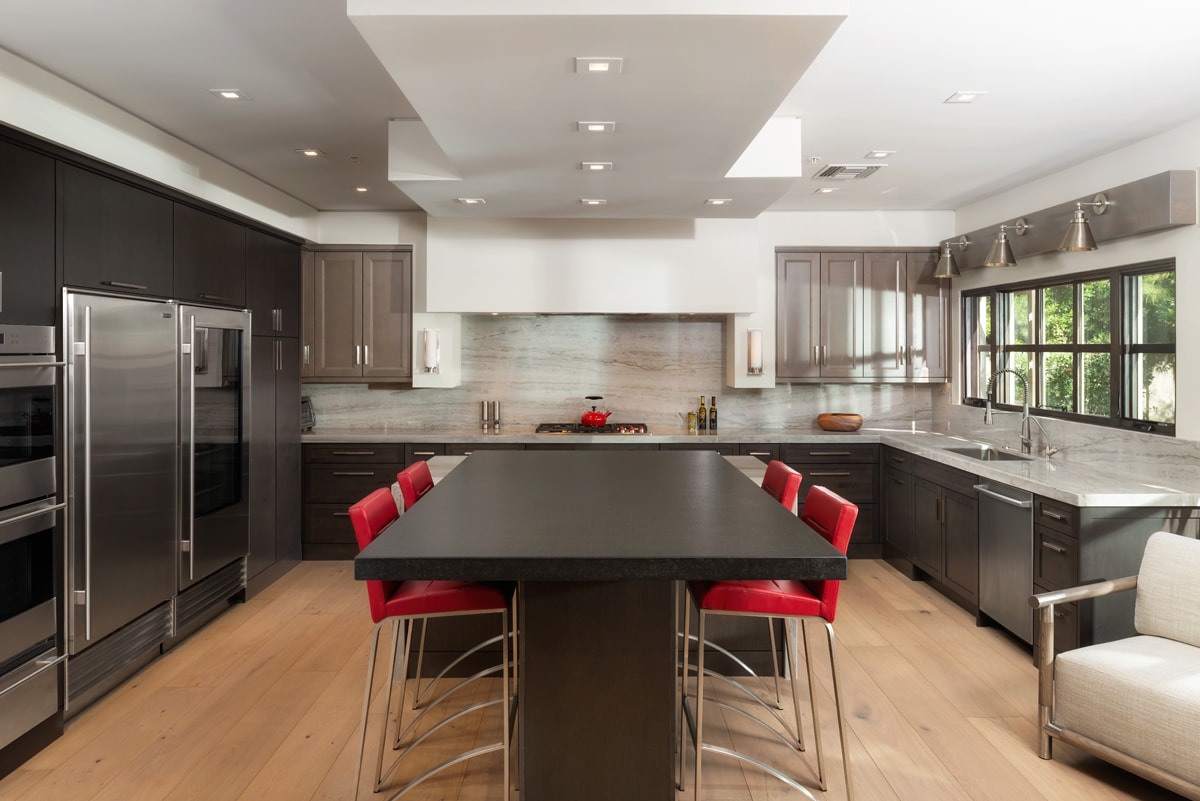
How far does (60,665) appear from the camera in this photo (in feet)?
9.88

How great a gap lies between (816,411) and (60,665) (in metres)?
5.26

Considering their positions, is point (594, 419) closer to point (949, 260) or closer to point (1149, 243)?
point (949, 260)

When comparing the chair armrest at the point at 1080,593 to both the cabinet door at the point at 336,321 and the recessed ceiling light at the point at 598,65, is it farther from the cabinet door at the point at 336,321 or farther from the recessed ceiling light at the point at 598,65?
the cabinet door at the point at 336,321

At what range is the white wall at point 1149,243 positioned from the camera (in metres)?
3.66

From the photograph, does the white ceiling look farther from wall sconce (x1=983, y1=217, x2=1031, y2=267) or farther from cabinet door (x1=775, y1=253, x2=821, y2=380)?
cabinet door (x1=775, y1=253, x2=821, y2=380)

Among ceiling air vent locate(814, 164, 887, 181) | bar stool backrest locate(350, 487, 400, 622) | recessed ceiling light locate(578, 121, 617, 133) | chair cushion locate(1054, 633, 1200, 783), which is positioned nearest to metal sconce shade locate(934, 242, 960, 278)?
ceiling air vent locate(814, 164, 887, 181)

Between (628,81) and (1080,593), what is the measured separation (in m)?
2.55

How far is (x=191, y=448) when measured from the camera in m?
3.99

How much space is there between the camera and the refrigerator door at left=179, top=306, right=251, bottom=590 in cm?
396

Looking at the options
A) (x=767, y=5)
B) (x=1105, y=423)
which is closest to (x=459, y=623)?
(x=767, y=5)

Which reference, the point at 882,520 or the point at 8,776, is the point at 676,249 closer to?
the point at 882,520

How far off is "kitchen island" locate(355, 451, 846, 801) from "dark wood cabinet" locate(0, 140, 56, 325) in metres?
1.81

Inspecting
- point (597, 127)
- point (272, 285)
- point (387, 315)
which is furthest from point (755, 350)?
point (272, 285)

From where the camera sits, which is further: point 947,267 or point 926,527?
point 947,267
